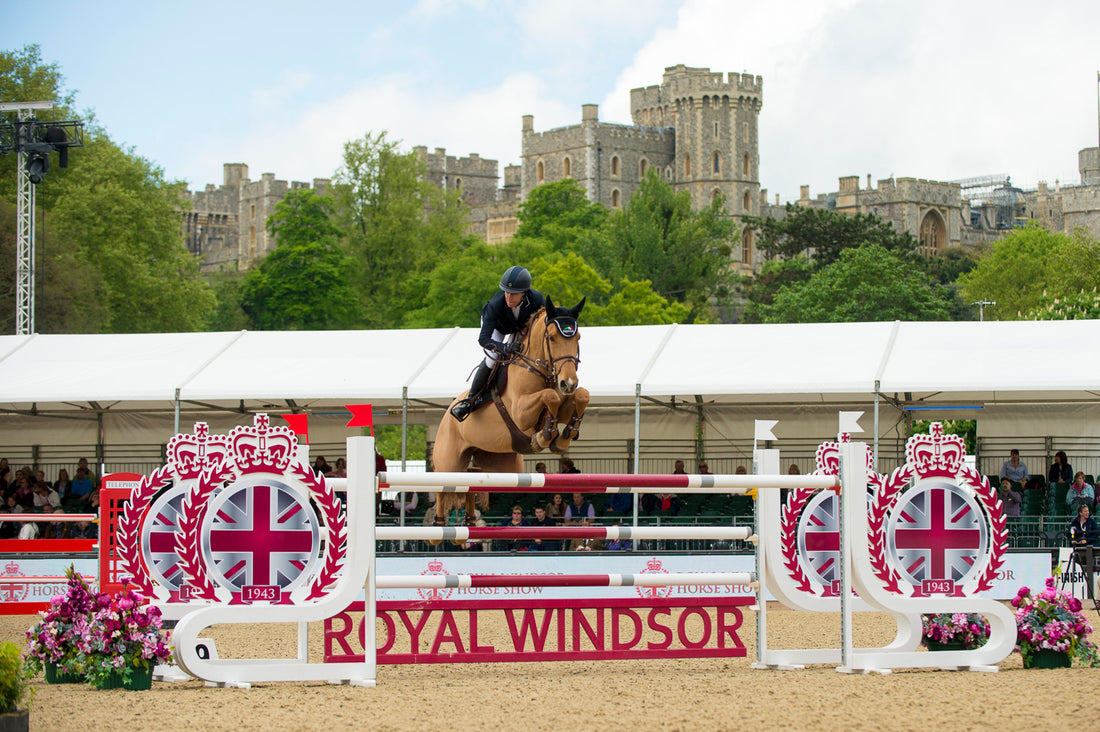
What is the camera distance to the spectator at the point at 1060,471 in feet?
51.0

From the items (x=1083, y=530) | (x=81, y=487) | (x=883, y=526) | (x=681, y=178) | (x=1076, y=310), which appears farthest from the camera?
(x=681, y=178)

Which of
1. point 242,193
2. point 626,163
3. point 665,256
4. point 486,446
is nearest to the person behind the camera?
point 486,446

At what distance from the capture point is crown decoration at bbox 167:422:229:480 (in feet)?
22.6

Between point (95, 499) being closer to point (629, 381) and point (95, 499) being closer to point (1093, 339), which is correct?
point (629, 381)

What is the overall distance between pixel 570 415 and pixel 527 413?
27 centimetres

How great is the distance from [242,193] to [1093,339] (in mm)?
94113

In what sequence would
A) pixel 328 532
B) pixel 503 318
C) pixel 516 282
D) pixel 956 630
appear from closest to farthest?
pixel 328 532 < pixel 956 630 < pixel 516 282 < pixel 503 318

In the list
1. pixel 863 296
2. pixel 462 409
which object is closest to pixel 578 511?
pixel 462 409

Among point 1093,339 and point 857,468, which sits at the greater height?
point 1093,339

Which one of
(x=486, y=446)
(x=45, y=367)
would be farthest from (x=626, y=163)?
(x=486, y=446)

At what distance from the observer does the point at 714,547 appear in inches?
600

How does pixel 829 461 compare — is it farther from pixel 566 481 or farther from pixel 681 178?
pixel 681 178

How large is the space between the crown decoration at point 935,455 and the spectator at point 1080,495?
785 cm

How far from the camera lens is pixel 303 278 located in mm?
53812
